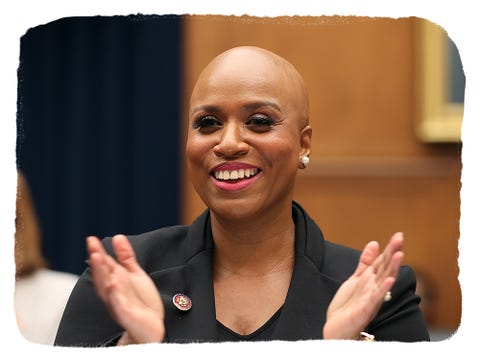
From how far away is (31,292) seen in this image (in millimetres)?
1856

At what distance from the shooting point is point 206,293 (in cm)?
125

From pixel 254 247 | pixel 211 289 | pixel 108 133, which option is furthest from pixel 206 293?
pixel 108 133

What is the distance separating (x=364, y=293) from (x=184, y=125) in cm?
167

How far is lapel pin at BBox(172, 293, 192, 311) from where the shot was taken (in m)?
1.22

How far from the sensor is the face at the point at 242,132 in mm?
1195

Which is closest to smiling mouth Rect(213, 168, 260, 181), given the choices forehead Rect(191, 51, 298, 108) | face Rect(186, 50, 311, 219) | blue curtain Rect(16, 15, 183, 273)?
face Rect(186, 50, 311, 219)

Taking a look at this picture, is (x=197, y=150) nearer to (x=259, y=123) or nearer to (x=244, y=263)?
(x=259, y=123)

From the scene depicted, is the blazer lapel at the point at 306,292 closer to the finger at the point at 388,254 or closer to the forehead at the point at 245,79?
the finger at the point at 388,254

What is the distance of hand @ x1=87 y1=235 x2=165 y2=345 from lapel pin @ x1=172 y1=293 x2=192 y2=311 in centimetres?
8

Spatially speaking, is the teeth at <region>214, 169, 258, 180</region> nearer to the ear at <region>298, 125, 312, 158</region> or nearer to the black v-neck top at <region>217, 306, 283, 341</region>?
the ear at <region>298, 125, 312, 158</region>

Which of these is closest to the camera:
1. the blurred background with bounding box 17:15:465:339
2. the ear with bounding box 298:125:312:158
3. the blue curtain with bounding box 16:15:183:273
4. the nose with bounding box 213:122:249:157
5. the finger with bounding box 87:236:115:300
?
the finger with bounding box 87:236:115:300

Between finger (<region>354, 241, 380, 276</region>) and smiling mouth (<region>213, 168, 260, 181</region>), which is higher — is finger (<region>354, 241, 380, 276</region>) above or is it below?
below

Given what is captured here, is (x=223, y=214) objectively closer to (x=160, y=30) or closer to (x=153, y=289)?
(x=153, y=289)


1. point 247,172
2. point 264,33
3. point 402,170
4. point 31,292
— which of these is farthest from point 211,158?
point 402,170
